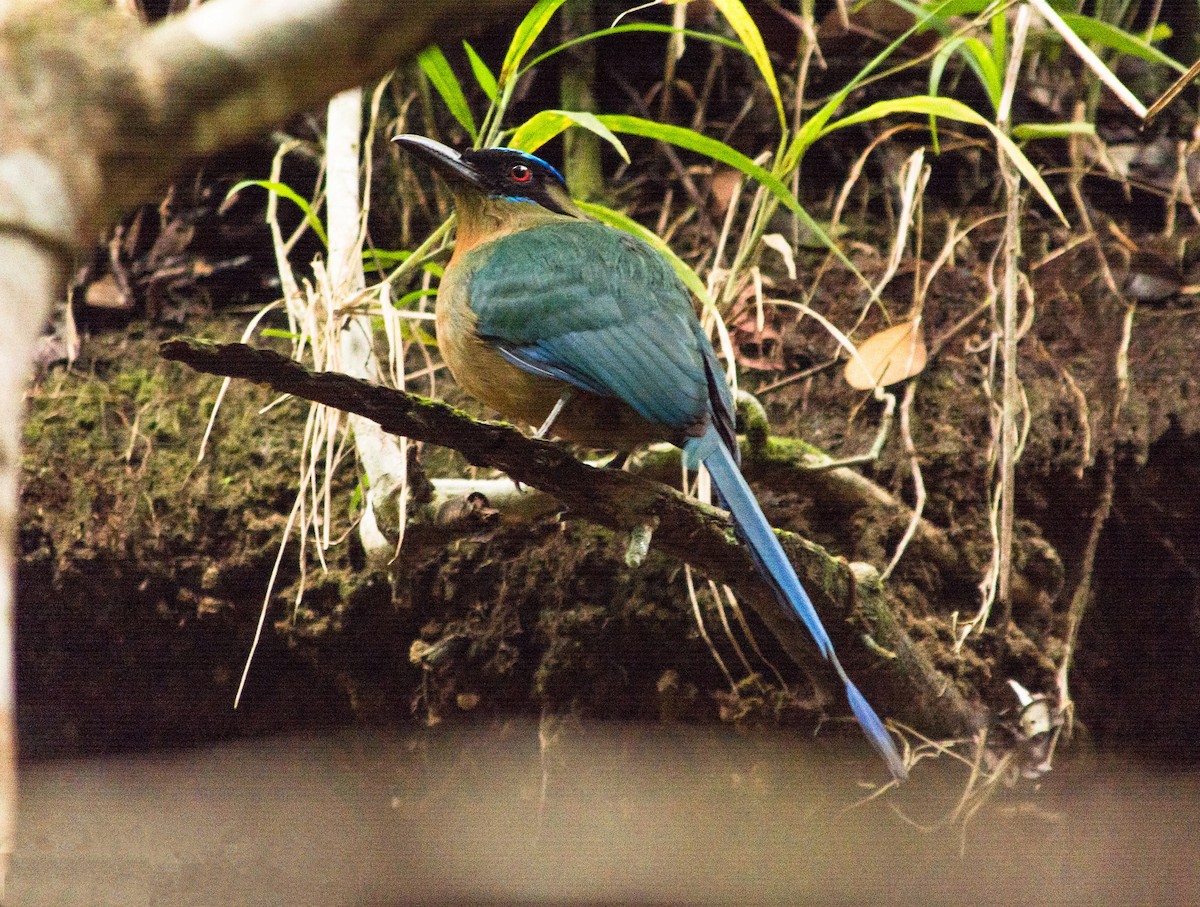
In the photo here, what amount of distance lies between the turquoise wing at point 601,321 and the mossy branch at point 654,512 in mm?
204

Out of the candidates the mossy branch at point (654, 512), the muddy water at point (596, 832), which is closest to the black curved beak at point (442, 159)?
the mossy branch at point (654, 512)

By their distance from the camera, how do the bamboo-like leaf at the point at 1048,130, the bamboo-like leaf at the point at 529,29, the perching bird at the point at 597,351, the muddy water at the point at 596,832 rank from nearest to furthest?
the perching bird at the point at 597,351
the bamboo-like leaf at the point at 529,29
the muddy water at the point at 596,832
the bamboo-like leaf at the point at 1048,130

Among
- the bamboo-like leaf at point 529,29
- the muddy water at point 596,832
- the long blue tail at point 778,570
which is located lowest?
the muddy water at point 596,832

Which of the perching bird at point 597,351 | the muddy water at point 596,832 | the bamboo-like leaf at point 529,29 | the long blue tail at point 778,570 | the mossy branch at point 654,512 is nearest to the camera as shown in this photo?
the mossy branch at point 654,512

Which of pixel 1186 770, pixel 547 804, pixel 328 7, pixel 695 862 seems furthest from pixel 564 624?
pixel 328 7

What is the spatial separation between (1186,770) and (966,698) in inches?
23.3

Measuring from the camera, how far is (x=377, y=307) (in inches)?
89.4

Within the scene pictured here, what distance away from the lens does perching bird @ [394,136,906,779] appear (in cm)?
179

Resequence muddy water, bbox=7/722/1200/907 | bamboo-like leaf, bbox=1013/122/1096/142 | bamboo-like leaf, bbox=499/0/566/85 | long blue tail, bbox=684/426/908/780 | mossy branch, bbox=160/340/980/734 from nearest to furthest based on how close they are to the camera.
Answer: mossy branch, bbox=160/340/980/734 < long blue tail, bbox=684/426/908/780 < bamboo-like leaf, bbox=499/0/566/85 < muddy water, bbox=7/722/1200/907 < bamboo-like leaf, bbox=1013/122/1096/142

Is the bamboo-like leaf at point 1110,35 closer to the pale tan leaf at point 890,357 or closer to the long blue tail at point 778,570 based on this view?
the pale tan leaf at point 890,357

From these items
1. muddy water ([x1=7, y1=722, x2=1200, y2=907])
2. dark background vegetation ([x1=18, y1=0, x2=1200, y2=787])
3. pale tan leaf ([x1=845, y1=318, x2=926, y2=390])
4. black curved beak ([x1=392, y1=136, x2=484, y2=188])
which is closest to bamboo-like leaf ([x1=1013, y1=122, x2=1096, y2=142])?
dark background vegetation ([x1=18, y1=0, x2=1200, y2=787])

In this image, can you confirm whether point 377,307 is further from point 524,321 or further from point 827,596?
point 827,596

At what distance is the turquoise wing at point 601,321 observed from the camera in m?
1.86

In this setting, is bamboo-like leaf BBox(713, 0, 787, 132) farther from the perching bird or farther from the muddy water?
the muddy water
